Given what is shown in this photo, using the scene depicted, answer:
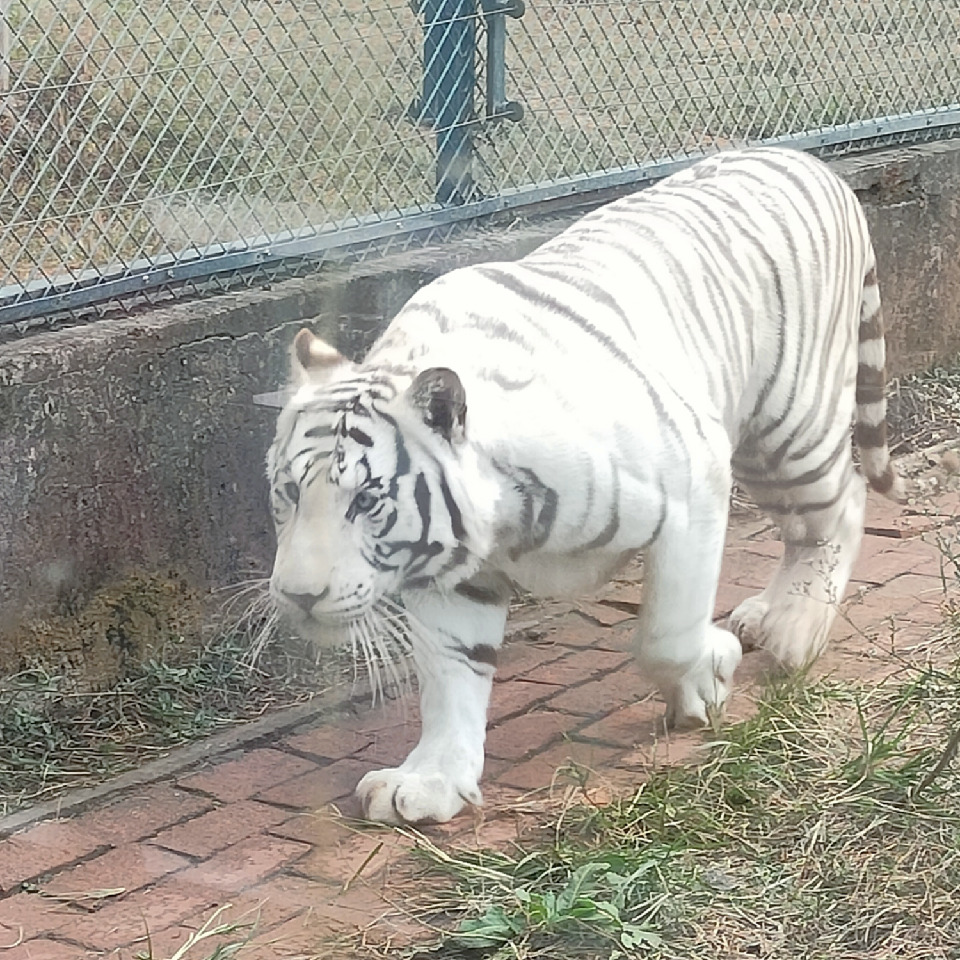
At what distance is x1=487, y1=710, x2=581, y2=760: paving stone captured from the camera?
3.46 meters

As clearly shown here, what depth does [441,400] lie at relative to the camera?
2.91 m

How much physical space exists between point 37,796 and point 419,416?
106cm

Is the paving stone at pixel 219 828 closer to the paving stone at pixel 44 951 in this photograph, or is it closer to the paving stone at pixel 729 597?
the paving stone at pixel 44 951

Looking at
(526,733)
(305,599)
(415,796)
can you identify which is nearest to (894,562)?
(526,733)

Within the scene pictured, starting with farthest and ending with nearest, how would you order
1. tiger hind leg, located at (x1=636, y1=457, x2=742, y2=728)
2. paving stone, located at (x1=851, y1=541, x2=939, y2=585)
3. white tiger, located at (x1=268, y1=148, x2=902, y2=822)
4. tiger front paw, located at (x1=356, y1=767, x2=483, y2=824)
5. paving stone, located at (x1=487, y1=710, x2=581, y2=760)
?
paving stone, located at (x1=851, y1=541, x2=939, y2=585), paving stone, located at (x1=487, y1=710, x2=581, y2=760), tiger hind leg, located at (x1=636, y1=457, x2=742, y2=728), tiger front paw, located at (x1=356, y1=767, x2=483, y2=824), white tiger, located at (x1=268, y1=148, x2=902, y2=822)

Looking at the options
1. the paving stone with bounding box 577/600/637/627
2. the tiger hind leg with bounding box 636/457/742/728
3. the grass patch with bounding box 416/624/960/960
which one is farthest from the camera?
the paving stone with bounding box 577/600/637/627

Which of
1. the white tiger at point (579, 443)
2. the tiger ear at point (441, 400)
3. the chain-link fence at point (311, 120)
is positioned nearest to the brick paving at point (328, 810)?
the white tiger at point (579, 443)

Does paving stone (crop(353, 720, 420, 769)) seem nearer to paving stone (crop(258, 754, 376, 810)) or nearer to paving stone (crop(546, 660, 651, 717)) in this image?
paving stone (crop(258, 754, 376, 810))

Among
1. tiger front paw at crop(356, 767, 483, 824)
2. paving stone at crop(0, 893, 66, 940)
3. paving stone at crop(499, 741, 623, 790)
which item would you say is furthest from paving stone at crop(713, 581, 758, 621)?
paving stone at crop(0, 893, 66, 940)

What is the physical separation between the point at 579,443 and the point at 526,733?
0.75 m

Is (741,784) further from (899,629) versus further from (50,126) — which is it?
(50,126)

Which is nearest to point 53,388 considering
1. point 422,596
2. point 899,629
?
point 422,596

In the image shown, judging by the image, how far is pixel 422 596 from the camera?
10.4ft

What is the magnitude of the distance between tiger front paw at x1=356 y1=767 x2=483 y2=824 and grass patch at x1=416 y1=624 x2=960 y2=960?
0.13 metres
